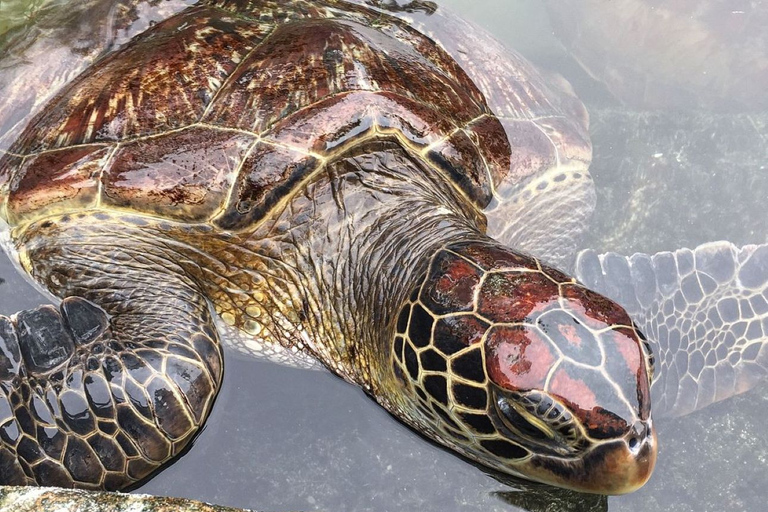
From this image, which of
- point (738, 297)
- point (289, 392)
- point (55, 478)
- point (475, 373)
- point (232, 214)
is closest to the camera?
point (475, 373)

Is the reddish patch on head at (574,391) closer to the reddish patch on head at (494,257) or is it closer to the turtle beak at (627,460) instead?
the turtle beak at (627,460)

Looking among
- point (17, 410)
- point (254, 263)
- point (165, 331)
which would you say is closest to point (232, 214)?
point (254, 263)

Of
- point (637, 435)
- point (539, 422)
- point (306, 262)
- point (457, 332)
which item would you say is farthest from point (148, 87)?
point (637, 435)

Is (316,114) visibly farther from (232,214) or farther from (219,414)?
(219,414)

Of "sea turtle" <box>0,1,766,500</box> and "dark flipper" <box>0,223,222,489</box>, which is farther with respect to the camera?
"dark flipper" <box>0,223,222,489</box>

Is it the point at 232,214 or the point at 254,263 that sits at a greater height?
the point at 232,214

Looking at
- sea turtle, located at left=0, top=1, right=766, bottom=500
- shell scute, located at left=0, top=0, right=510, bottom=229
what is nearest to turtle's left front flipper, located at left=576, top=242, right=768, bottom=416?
sea turtle, located at left=0, top=1, right=766, bottom=500

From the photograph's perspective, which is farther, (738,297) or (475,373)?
(738,297)

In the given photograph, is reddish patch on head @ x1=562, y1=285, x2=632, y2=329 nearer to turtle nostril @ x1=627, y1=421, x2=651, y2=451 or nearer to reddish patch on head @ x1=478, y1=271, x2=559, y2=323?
reddish patch on head @ x1=478, y1=271, x2=559, y2=323
